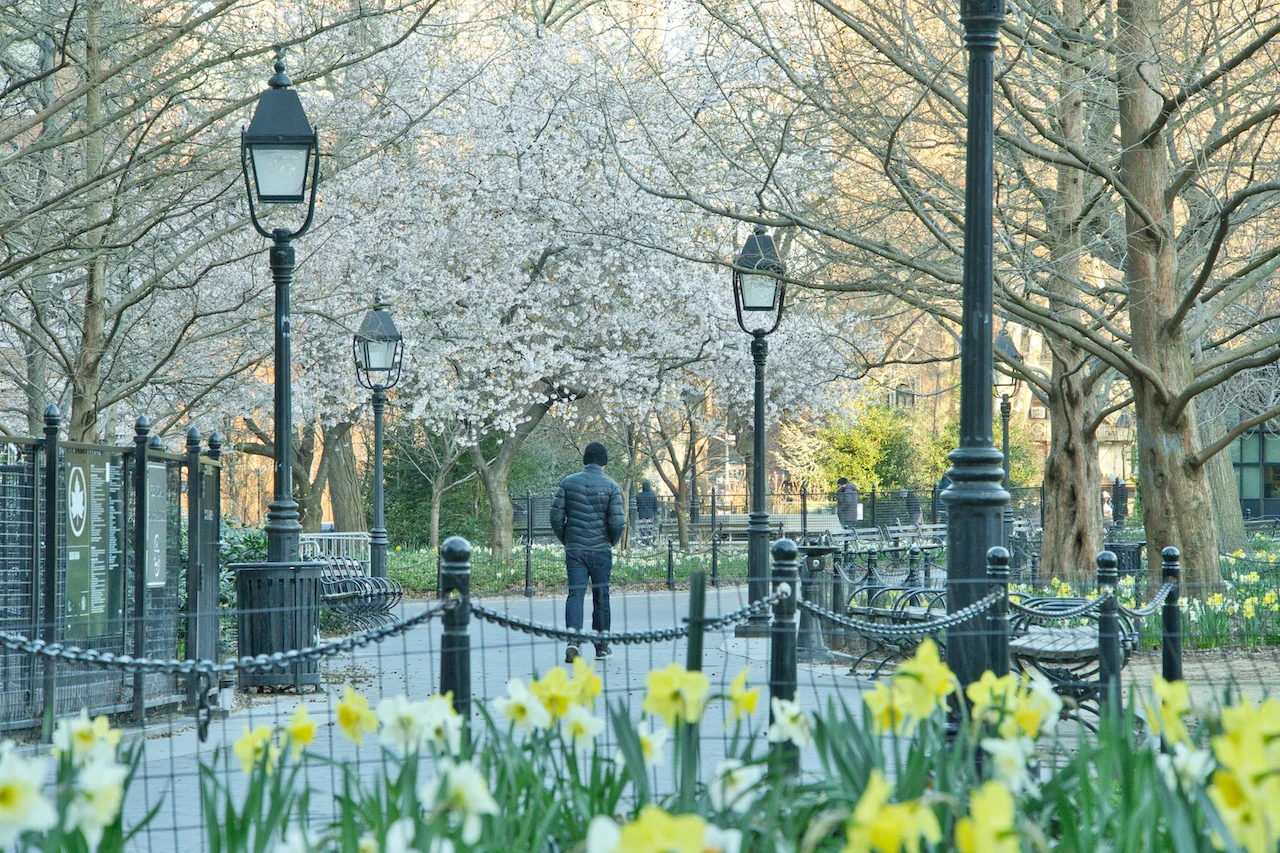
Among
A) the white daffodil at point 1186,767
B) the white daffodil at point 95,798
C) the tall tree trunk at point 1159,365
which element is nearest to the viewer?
the white daffodil at point 95,798

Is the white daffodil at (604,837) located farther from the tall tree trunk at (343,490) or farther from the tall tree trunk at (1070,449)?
the tall tree trunk at (343,490)

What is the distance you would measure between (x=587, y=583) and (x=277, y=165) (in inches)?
162

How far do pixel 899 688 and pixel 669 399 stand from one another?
2614cm

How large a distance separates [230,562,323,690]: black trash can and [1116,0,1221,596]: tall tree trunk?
24.0 ft

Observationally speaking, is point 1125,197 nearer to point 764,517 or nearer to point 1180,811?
point 764,517

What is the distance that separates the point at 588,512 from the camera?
1277cm

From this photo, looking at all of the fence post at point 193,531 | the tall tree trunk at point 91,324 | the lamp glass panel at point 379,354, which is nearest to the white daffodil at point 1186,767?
the fence post at point 193,531

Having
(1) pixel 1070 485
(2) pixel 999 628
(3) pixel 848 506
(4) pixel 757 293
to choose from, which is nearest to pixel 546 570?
(3) pixel 848 506

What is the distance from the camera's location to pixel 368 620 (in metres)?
16.3

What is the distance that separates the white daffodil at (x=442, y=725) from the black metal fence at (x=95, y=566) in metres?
4.50

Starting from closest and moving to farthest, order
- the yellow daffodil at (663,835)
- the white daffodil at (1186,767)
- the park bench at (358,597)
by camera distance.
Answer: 1. the yellow daffodil at (663,835)
2. the white daffodil at (1186,767)
3. the park bench at (358,597)

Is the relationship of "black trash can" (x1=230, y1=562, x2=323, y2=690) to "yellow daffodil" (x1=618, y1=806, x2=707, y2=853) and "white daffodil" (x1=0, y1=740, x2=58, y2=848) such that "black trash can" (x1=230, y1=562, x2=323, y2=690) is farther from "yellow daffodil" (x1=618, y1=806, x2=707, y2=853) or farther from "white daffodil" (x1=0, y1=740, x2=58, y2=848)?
"yellow daffodil" (x1=618, y1=806, x2=707, y2=853)

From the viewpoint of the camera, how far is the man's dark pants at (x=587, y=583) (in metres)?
11.8

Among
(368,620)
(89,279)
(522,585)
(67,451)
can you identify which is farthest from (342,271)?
(67,451)
